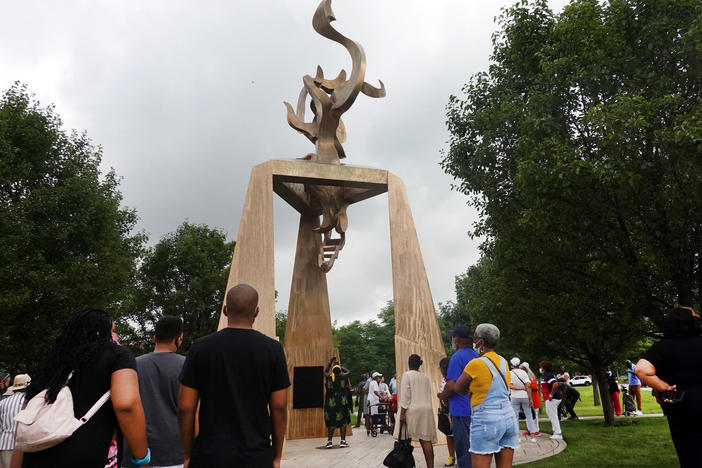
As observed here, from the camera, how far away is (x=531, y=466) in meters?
8.35

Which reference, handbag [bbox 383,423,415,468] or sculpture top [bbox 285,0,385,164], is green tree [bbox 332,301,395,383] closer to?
sculpture top [bbox 285,0,385,164]

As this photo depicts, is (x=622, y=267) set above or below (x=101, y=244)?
below

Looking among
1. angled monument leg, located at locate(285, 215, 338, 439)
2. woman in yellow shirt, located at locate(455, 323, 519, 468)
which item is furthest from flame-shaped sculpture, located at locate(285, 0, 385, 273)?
woman in yellow shirt, located at locate(455, 323, 519, 468)

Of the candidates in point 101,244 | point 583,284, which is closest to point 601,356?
point 583,284

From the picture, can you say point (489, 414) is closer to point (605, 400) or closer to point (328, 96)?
point (328, 96)

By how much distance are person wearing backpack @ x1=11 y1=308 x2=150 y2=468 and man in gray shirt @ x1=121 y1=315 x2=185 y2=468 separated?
101cm

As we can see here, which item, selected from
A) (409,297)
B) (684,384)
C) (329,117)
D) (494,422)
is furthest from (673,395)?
(329,117)

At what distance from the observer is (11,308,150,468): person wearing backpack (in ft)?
9.04

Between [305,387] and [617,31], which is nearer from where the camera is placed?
[617,31]

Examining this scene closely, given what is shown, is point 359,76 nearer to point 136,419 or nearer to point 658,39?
point 658,39

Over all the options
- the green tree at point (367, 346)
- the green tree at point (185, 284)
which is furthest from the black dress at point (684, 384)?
the green tree at point (367, 346)

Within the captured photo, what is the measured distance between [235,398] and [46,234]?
701 inches

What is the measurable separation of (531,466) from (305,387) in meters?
7.01

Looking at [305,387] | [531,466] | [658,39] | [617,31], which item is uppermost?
[617,31]
